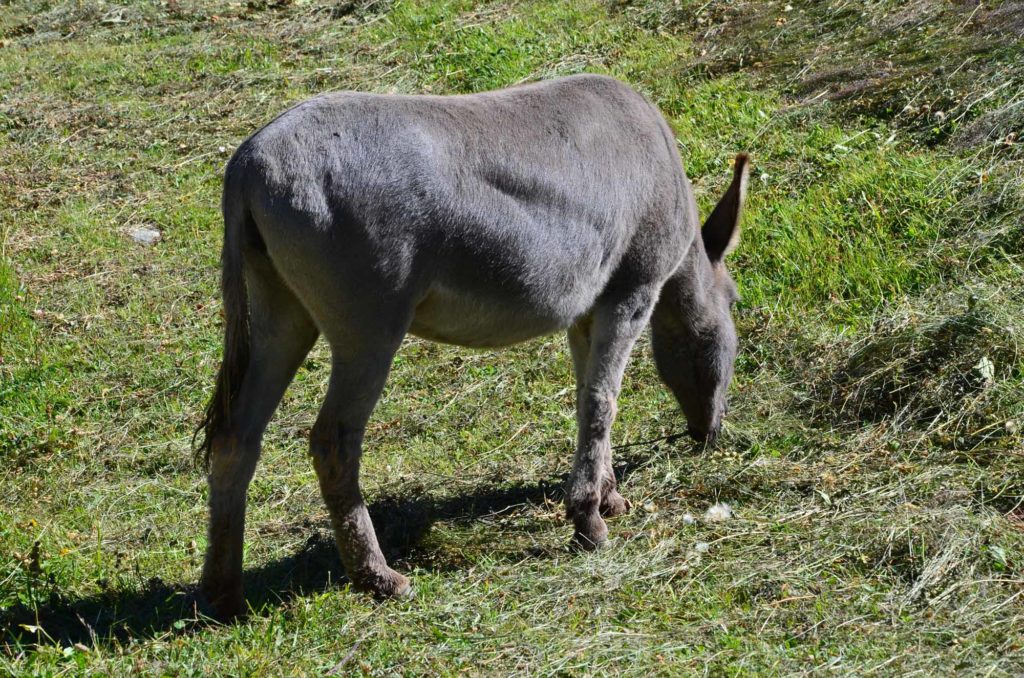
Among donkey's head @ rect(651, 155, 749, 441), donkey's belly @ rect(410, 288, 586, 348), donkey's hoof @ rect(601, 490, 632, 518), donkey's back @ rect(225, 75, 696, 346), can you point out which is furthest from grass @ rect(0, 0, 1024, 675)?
donkey's back @ rect(225, 75, 696, 346)

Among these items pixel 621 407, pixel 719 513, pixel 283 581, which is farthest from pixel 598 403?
pixel 283 581

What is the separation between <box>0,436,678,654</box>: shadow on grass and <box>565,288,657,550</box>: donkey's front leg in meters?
0.29

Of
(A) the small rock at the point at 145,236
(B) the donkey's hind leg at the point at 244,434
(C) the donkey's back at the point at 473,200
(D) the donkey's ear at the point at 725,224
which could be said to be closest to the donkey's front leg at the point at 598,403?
(C) the donkey's back at the point at 473,200

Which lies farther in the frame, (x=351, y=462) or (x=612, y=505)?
(x=612, y=505)

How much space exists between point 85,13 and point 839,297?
37.8 ft

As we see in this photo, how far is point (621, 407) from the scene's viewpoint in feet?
23.2

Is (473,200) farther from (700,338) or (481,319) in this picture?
(700,338)

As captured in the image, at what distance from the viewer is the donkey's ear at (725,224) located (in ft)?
20.9

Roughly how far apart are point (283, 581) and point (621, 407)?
263 centimetres

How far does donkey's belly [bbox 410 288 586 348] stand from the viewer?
4.98m

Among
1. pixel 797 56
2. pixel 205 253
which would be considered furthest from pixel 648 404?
pixel 797 56

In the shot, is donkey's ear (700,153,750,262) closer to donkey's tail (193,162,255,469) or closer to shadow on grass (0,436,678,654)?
shadow on grass (0,436,678,654)

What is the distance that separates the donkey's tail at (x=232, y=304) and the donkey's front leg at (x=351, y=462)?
399 mm

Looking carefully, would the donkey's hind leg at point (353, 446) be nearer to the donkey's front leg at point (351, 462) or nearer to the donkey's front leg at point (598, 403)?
the donkey's front leg at point (351, 462)
